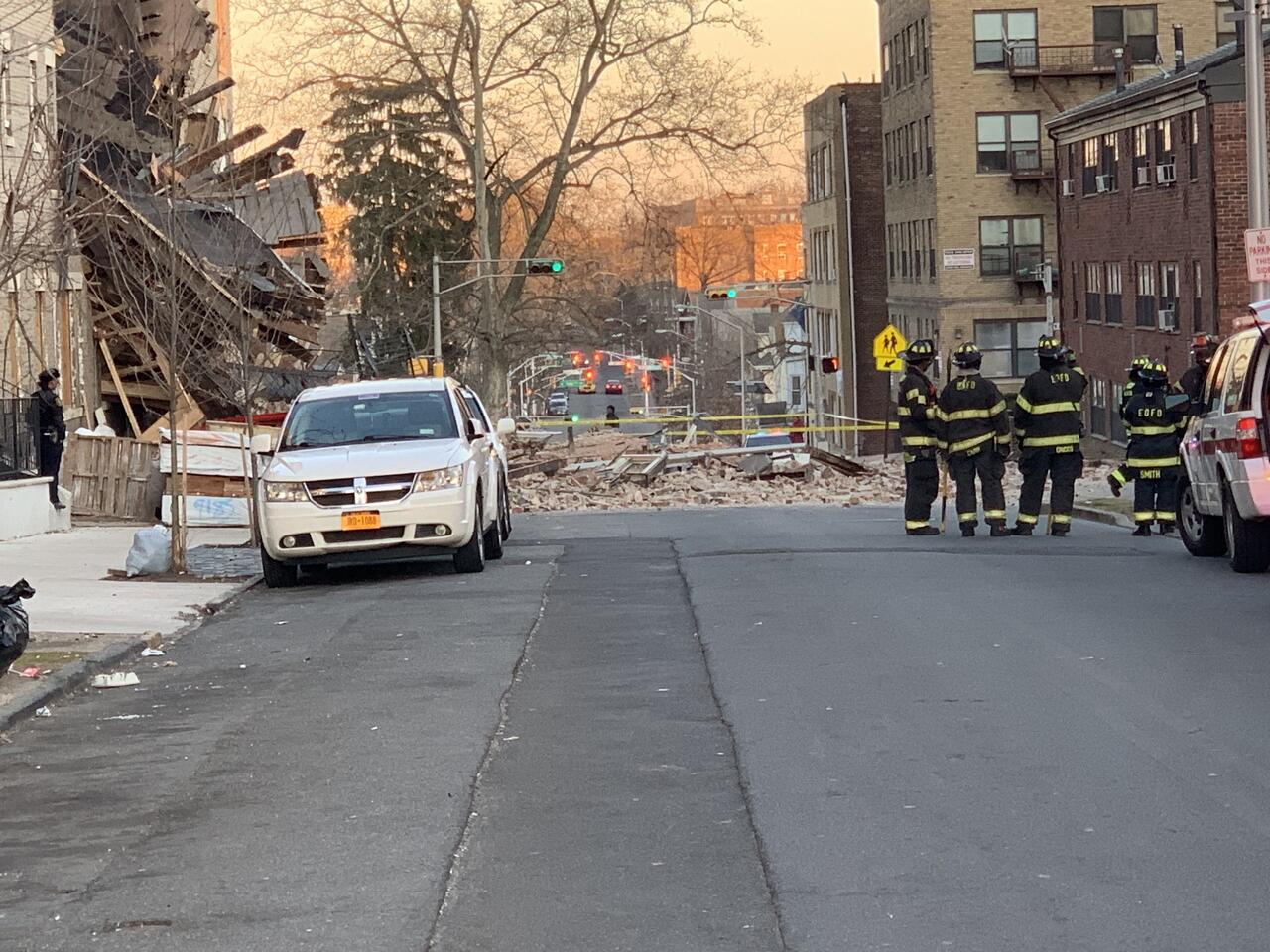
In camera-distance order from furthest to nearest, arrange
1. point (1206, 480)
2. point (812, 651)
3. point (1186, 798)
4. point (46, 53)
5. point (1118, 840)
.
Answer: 1. point (46, 53)
2. point (1206, 480)
3. point (812, 651)
4. point (1186, 798)
5. point (1118, 840)

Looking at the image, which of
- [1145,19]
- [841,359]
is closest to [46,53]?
[1145,19]

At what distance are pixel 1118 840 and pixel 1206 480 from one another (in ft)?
34.6

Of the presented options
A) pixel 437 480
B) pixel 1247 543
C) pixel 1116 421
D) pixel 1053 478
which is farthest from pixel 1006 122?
pixel 437 480

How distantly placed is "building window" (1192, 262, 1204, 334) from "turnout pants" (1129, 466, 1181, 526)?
67.6ft

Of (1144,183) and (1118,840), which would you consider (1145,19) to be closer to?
(1144,183)

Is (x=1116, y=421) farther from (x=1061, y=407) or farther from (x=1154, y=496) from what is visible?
(x=1061, y=407)

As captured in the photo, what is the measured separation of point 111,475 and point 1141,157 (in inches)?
1044

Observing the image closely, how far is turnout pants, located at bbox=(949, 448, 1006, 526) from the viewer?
2028cm

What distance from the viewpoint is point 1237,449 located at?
1560cm

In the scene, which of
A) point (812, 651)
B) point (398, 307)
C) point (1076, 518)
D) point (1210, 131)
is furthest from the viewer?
point (398, 307)

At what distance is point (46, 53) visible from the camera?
2973 centimetres

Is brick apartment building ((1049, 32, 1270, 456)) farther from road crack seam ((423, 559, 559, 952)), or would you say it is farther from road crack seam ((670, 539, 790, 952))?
road crack seam ((423, 559, 559, 952))

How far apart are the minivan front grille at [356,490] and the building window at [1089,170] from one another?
118ft

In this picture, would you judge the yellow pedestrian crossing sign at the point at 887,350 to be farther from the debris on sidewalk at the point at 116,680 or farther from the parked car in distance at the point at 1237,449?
the debris on sidewalk at the point at 116,680
